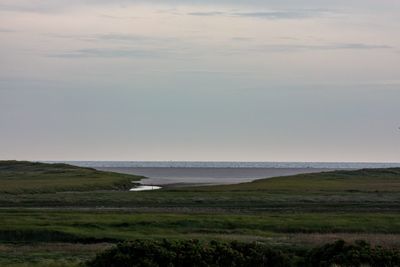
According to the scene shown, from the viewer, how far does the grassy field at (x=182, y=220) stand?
124ft

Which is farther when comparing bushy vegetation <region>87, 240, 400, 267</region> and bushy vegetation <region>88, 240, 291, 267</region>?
bushy vegetation <region>87, 240, 400, 267</region>

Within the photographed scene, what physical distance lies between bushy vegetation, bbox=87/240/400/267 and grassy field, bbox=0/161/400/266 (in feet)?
8.41

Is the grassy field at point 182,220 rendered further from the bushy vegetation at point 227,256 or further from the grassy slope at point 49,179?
the grassy slope at point 49,179

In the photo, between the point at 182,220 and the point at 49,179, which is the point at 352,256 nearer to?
the point at 182,220

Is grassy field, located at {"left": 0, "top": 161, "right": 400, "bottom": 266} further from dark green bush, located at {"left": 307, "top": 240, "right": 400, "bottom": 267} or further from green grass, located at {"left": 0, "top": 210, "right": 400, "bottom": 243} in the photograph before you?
dark green bush, located at {"left": 307, "top": 240, "right": 400, "bottom": 267}

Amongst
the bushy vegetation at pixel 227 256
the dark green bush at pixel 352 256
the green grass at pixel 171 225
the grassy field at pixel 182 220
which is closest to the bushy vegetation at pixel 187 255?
the bushy vegetation at pixel 227 256

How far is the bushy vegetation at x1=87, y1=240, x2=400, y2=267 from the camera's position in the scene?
29641mm

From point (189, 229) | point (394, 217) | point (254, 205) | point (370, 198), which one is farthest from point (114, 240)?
point (370, 198)

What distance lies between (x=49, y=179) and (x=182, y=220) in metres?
61.0

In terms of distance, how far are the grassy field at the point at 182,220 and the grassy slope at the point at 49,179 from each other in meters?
6.74

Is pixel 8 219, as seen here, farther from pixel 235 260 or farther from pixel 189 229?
pixel 235 260

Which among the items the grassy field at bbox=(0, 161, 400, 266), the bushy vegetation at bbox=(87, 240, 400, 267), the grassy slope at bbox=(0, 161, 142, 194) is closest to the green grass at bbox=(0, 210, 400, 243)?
the grassy field at bbox=(0, 161, 400, 266)

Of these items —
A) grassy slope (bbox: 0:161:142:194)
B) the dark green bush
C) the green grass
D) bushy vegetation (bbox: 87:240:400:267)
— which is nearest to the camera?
bushy vegetation (bbox: 87:240:400:267)

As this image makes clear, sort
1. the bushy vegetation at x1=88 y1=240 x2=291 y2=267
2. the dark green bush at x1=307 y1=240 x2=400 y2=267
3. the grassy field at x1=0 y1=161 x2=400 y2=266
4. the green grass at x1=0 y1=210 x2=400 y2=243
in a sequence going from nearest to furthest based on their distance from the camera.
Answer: the bushy vegetation at x1=88 y1=240 x2=291 y2=267 < the dark green bush at x1=307 y1=240 x2=400 y2=267 < the grassy field at x1=0 y1=161 x2=400 y2=266 < the green grass at x1=0 y1=210 x2=400 y2=243
